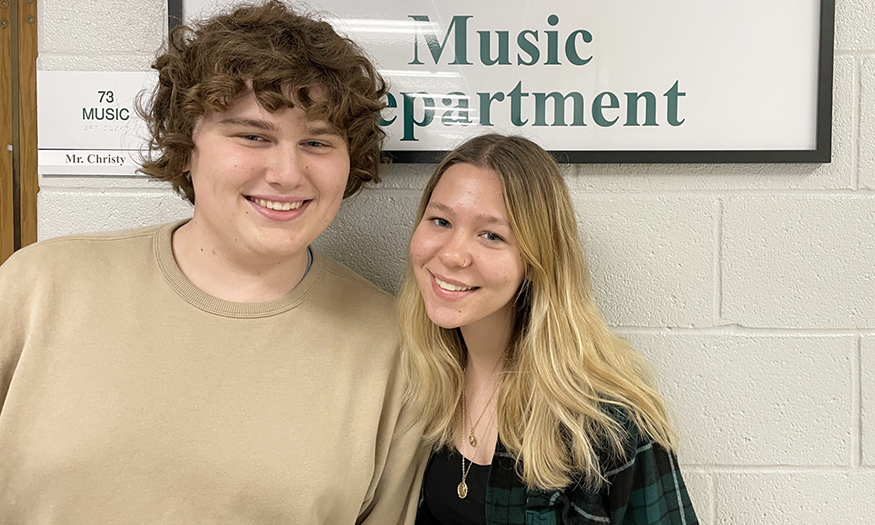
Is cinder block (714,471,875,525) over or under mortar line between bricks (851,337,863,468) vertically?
under

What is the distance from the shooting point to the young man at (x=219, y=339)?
1.01 meters

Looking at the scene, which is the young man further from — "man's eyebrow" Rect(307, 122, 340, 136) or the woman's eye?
the woman's eye

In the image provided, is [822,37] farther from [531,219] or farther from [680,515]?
[680,515]

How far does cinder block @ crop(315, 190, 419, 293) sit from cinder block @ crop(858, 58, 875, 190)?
942 millimetres

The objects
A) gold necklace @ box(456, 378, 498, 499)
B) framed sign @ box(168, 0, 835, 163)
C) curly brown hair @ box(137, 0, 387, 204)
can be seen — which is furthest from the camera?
framed sign @ box(168, 0, 835, 163)

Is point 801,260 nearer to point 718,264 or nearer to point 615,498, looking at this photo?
point 718,264

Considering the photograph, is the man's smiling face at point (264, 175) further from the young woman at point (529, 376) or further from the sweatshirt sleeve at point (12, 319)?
the sweatshirt sleeve at point (12, 319)

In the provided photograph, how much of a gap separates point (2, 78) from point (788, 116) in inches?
66.3

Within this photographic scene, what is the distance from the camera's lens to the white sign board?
1329 mm

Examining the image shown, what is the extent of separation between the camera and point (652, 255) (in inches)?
52.6

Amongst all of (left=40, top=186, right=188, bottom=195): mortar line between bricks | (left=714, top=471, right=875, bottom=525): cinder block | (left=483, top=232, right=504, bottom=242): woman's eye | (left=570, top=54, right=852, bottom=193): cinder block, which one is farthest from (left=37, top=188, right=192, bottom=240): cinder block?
(left=714, top=471, right=875, bottom=525): cinder block

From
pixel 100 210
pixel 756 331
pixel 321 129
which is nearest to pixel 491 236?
pixel 321 129

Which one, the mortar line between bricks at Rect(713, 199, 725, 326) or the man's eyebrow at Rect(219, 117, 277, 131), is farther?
the mortar line between bricks at Rect(713, 199, 725, 326)

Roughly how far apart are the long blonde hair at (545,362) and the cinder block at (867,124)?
2.17ft
